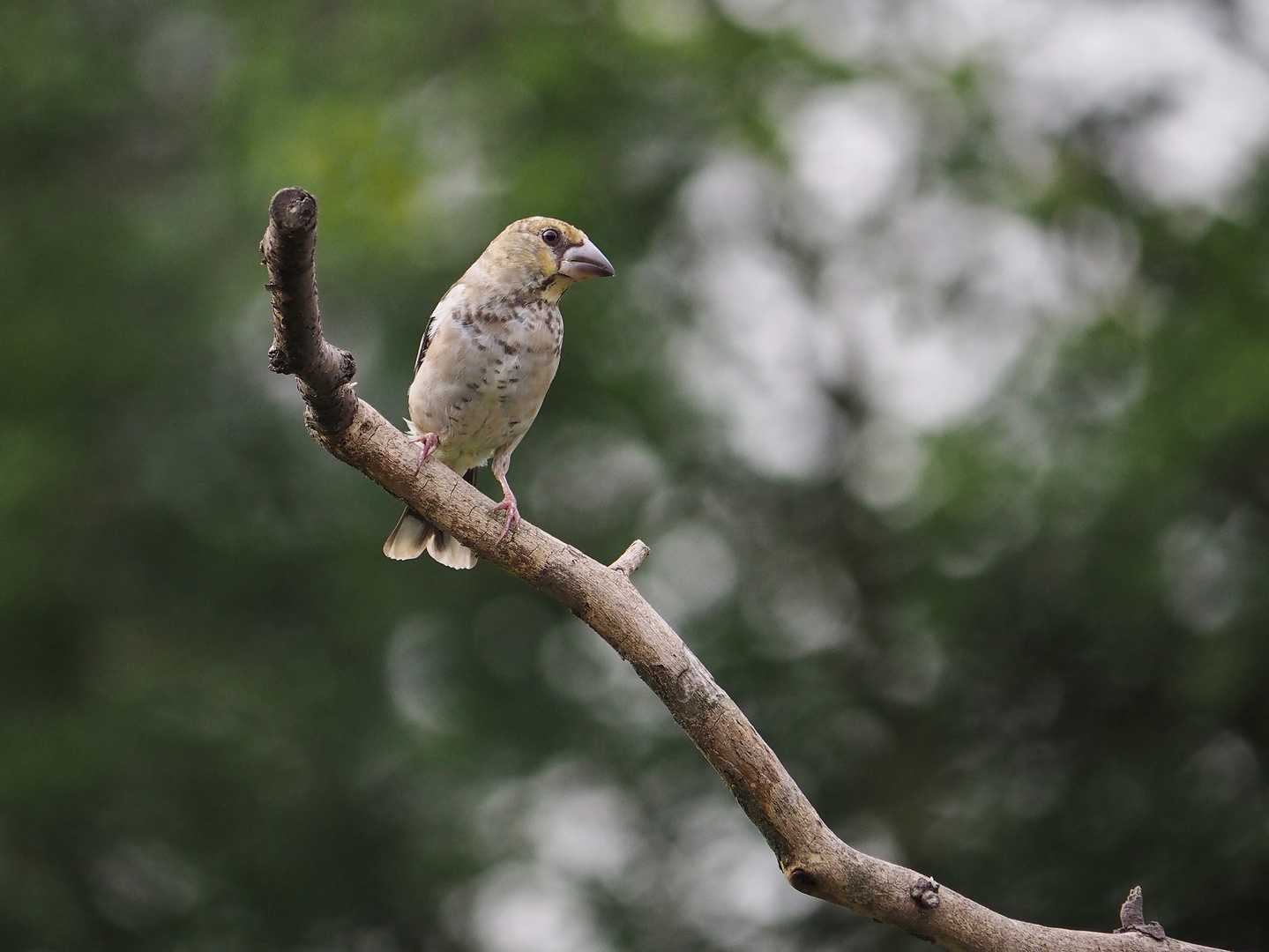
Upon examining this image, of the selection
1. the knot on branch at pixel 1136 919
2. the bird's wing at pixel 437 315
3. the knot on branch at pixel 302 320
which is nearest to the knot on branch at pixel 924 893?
the knot on branch at pixel 1136 919

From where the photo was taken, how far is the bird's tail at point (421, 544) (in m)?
5.24

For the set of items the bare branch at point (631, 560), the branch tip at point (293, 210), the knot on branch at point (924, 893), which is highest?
the bare branch at point (631, 560)

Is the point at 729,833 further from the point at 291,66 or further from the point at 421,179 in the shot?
the point at 291,66

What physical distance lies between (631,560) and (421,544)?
1.48 metres

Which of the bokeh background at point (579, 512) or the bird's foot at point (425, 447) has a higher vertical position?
the bokeh background at point (579, 512)

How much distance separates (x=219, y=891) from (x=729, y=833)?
3658 millimetres

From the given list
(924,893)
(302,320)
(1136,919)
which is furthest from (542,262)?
(1136,919)

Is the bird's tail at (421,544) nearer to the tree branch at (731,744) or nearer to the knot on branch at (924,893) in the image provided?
the tree branch at (731,744)

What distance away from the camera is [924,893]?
3.46m

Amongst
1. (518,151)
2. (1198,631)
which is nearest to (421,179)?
(518,151)

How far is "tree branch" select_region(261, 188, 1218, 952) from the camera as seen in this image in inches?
136

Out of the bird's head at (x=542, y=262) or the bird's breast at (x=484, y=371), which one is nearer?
the bird's breast at (x=484, y=371)

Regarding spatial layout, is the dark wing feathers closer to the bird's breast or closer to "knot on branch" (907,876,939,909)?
the bird's breast

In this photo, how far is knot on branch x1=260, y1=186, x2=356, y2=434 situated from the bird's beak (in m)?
1.63
